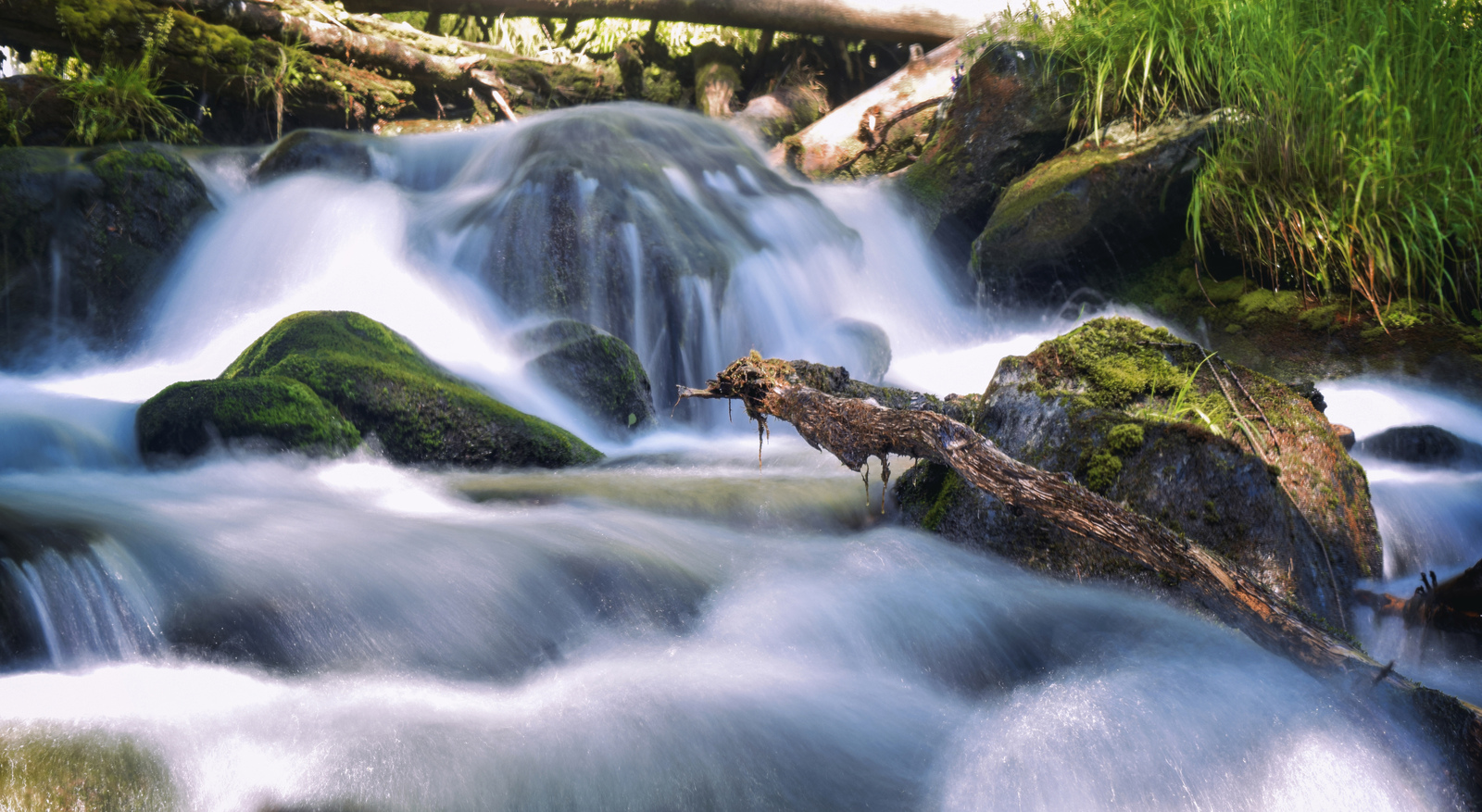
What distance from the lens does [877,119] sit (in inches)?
368

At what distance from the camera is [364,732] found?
71.7 inches

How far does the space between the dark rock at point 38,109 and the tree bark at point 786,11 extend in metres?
3.70

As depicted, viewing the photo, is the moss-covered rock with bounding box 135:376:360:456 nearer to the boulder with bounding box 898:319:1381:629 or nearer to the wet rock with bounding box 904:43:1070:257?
the boulder with bounding box 898:319:1381:629

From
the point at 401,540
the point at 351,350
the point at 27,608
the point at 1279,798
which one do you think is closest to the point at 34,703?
the point at 27,608

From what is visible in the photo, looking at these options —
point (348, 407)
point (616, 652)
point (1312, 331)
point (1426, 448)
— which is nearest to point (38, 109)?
point (348, 407)

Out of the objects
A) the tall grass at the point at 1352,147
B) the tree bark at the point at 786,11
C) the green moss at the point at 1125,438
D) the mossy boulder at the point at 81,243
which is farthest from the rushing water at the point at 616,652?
the tree bark at the point at 786,11

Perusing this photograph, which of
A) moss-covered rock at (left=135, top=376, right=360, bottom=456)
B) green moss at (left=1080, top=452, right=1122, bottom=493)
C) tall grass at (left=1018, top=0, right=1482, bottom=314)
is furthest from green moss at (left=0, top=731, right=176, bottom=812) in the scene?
tall grass at (left=1018, top=0, right=1482, bottom=314)

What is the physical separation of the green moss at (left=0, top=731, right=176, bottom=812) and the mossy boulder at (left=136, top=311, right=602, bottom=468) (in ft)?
7.42

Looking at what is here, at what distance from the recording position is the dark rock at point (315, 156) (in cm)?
762

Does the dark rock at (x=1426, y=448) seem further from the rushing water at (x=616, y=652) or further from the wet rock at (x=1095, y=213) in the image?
the wet rock at (x=1095, y=213)

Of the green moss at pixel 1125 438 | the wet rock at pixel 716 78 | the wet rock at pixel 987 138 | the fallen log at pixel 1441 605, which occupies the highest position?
the wet rock at pixel 716 78

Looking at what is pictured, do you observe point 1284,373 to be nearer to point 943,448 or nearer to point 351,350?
point 943,448

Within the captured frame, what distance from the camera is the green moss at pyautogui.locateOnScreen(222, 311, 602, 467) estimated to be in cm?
404

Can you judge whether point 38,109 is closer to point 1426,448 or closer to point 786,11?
point 786,11
